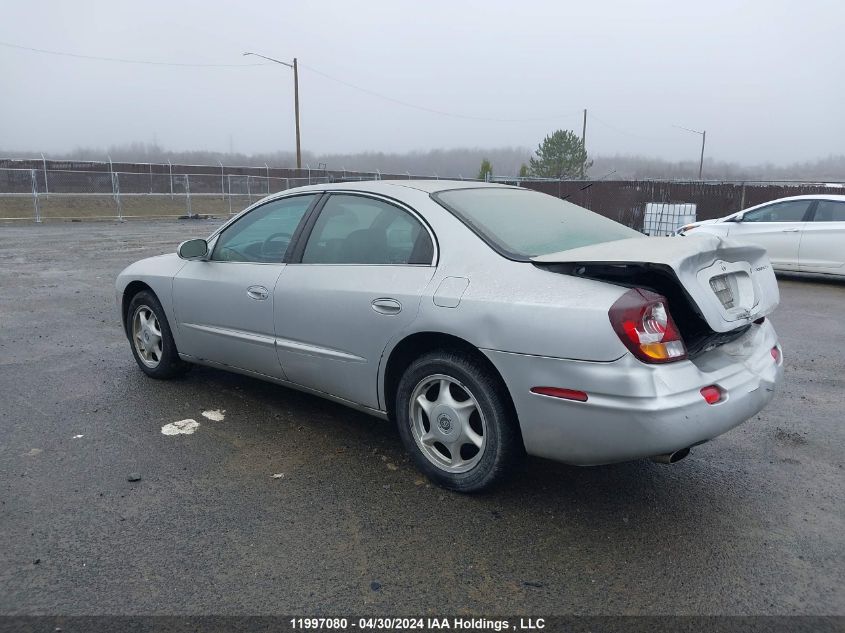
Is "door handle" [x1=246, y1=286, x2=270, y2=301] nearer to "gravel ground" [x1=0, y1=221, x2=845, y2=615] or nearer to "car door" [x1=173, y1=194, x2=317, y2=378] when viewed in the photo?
"car door" [x1=173, y1=194, x2=317, y2=378]

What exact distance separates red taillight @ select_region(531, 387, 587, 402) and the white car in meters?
7.95

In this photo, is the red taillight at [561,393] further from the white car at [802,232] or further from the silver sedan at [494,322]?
the white car at [802,232]

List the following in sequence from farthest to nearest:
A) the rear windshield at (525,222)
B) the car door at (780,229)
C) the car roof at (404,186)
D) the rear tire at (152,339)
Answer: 1. the car door at (780,229)
2. the rear tire at (152,339)
3. the car roof at (404,186)
4. the rear windshield at (525,222)

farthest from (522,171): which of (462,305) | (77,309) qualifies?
(462,305)

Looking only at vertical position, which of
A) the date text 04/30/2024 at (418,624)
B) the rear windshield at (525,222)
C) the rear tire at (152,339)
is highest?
the rear windshield at (525,222)

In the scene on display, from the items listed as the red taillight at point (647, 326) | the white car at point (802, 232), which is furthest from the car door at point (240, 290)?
the white car at point (802, 232)

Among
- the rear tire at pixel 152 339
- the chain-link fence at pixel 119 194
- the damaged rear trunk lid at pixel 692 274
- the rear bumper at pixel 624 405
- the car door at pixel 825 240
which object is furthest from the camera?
the chain-link fence at pixel 119 194

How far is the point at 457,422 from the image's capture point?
3.21 metres

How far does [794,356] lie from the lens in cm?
603

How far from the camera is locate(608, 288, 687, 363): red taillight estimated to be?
8.92 feet

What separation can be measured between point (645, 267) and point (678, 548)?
1.19 metres

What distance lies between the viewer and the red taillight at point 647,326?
8.92 ft

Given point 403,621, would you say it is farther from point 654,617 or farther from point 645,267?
point 645,267

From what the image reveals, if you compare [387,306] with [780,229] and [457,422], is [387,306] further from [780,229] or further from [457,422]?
[780,229]
